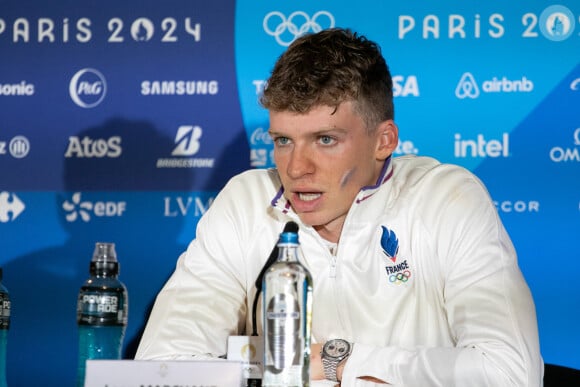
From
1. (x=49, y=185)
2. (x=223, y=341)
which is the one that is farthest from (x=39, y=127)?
(x=223, y=341)

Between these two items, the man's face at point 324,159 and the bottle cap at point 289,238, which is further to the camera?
the man's face at point 324,159

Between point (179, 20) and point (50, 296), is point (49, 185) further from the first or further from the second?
point (179, 20)

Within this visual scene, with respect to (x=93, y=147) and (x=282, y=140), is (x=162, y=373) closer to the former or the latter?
(x=282, y=140)

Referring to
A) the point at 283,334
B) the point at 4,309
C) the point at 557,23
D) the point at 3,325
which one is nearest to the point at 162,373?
the point at 283,334

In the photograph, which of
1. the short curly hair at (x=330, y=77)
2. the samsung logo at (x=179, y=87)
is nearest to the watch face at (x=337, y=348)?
the short curly hair at (x=330, y=77)

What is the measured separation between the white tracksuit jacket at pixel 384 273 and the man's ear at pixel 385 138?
2.1 inches

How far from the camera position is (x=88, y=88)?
153 inches

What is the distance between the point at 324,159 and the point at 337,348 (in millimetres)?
553

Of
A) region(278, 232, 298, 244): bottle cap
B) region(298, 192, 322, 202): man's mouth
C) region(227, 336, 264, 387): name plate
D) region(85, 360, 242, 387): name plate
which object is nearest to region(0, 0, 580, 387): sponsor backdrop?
region(298, 192, 322, 202): man's mouth

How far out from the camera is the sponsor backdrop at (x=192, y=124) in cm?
359

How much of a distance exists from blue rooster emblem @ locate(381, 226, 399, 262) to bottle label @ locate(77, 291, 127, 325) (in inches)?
34.4

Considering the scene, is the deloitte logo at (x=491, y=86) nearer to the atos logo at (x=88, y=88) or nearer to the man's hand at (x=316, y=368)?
the atos logo at (x=88, y=88)

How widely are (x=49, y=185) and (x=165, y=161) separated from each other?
1.64ft

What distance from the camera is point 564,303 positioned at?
3574 mm
